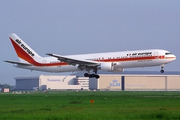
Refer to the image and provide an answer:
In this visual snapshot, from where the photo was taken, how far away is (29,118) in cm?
3045

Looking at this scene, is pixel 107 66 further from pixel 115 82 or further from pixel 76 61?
pixel 115 82

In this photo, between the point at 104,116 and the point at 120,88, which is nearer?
the point at 104,116

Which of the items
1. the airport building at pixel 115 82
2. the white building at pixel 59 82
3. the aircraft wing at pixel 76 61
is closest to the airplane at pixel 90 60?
the aircraft wing at pixel 76 61

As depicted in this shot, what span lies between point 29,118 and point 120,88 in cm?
13695

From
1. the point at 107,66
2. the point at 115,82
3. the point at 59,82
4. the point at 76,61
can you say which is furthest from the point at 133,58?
the point at 59,82

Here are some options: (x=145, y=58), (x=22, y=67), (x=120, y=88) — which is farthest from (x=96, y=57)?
(x=120, y=88)

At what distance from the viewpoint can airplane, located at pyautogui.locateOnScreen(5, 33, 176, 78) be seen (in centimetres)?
6247

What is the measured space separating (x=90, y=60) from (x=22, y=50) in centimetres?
1573

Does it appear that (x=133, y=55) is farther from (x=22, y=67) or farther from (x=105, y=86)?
(x=105, y=86)

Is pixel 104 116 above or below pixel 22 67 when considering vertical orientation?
below

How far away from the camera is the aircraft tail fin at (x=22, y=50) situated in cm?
7356

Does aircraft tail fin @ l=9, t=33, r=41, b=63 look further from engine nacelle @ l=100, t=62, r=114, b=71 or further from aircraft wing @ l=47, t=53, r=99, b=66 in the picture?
engine nacelle @ l=100, t=62, r=114, b=71

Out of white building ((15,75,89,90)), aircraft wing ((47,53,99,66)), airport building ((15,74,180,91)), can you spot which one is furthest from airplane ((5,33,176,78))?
white building ((15,75,89,90))

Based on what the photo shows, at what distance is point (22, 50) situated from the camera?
74.7 metres
